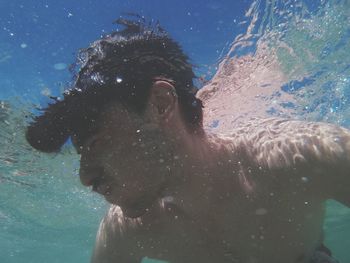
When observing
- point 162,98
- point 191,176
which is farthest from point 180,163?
point 162,98

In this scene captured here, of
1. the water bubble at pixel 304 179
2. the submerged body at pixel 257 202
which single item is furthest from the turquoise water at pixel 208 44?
the water bubble at pixel 304 179

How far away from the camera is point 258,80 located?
9.47m

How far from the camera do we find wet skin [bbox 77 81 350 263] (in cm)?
326

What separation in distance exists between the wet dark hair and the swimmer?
0.4 inches

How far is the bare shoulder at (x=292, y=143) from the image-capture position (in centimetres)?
335

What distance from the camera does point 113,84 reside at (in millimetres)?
3195

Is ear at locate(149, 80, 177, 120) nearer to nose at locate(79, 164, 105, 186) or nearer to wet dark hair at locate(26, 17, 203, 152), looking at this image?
wet dark hair at locate(26, 17, 203, 152)

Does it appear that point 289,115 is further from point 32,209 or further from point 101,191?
point 32,209

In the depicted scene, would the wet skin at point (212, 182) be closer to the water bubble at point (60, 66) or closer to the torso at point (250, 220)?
the torso at point (250, 220)

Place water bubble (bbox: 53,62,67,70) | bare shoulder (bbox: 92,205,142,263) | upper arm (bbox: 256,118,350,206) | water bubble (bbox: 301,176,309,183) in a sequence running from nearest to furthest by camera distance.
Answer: upper arm (bbox: 256,118,350,206) → water bubble (bbox: 301,176,309,183) → bare shoulder (bbox: 92,205,142,263) → water bubble (bbox: 53,62,67,70)

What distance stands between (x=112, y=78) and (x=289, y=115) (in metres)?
9.77

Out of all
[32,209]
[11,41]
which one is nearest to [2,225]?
[32,209]

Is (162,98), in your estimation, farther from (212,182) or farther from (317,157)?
(317,157)

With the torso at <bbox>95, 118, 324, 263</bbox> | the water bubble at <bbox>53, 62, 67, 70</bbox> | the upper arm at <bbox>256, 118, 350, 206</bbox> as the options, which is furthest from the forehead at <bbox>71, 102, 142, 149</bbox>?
the water bubble at <bbox>53, 62, 67, 70</bbox>
